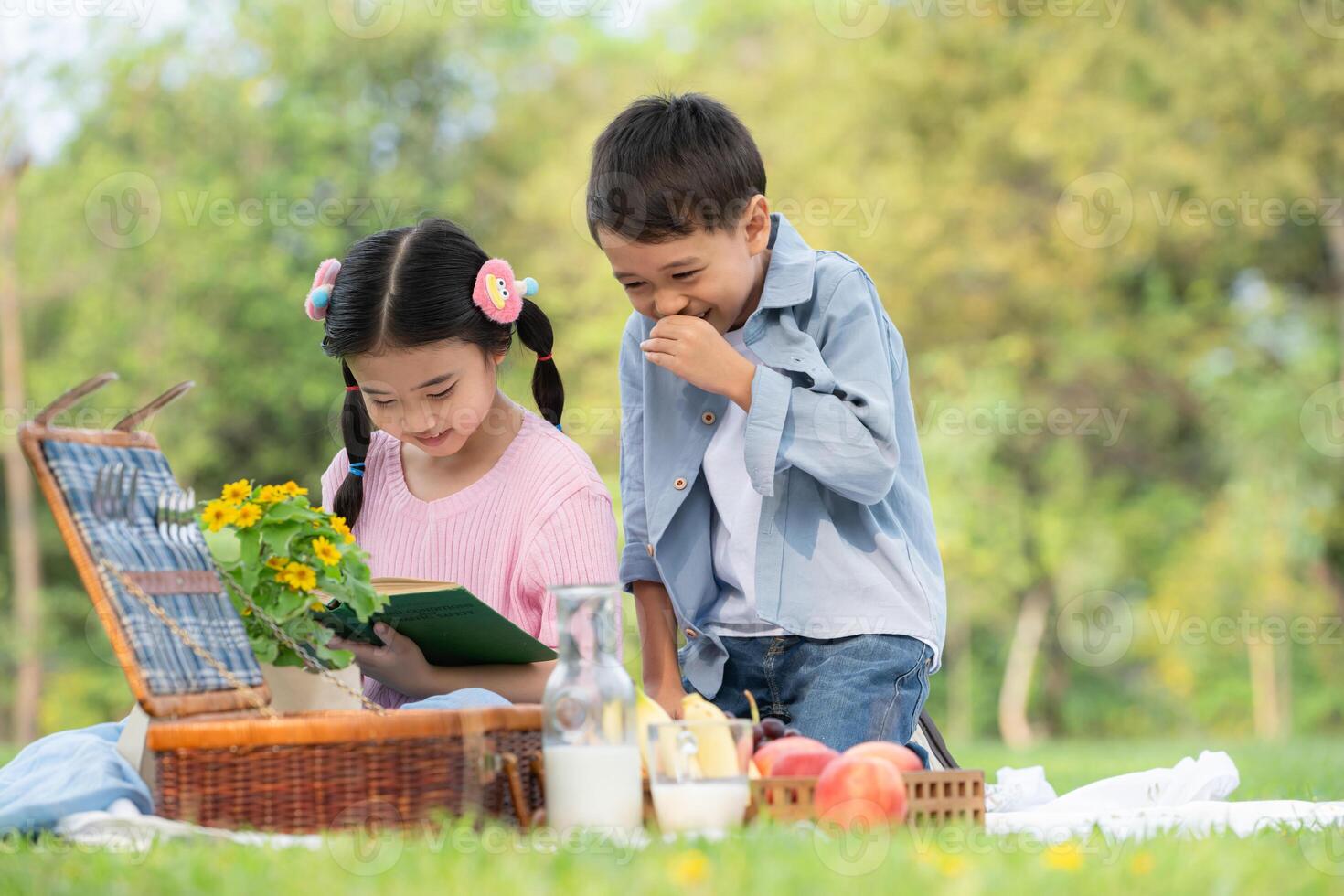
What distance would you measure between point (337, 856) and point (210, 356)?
16.2 metres

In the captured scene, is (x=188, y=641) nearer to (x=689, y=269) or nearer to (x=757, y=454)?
(x=757, y=454)

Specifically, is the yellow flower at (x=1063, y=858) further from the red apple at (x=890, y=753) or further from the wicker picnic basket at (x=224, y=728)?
the wicker picnic basket at (x=224, y=728)

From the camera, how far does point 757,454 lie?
11.0ft

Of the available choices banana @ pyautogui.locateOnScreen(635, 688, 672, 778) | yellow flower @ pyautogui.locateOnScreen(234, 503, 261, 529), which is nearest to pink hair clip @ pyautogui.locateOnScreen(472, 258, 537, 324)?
yellow flower @ pyautogui.locateOnScreen(234, 503, 261, 529)

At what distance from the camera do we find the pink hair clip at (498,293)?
3.86 m

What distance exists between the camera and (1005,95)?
16812mm

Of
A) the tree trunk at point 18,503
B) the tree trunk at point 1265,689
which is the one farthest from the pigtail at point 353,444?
the tree trunk at point 1265,689

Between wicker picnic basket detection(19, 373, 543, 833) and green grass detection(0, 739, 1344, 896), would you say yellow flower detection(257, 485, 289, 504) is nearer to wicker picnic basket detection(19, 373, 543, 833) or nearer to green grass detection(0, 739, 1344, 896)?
wicker picnic basket detection(19, 373, 543, 833)

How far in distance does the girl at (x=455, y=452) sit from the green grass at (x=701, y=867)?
1.22 metres

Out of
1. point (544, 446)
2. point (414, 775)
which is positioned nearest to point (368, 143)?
point (544, 446)

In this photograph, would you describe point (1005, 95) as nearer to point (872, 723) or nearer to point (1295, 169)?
point (1295, 169)

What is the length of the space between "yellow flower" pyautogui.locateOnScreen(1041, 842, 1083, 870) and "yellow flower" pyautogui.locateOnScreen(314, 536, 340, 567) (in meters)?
1.49

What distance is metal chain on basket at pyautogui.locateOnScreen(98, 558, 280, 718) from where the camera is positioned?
8.48 ft

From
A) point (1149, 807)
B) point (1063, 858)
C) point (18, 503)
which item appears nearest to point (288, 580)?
point (1063, 858)
